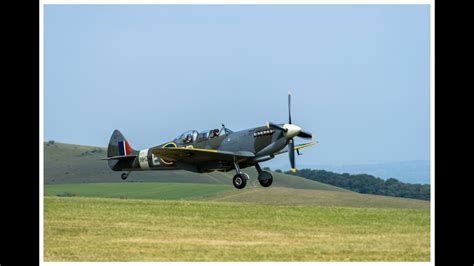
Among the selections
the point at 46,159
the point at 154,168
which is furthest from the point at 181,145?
the point at 46,159

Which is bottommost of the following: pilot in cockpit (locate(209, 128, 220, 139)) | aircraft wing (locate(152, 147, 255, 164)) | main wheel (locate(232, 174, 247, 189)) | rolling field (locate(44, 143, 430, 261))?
rolling field (locate(44, 143, 430, 261))

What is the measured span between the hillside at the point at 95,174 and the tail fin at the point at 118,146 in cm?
943

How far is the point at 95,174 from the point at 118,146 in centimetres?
2554

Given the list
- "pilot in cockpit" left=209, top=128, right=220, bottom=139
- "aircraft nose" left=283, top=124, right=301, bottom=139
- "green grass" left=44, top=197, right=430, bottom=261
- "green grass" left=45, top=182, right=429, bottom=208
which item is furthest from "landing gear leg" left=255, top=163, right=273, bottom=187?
"green grass" left=44, top=197, right=430, bottom=261

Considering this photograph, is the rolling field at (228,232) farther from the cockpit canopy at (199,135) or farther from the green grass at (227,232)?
the cockpit canopy at (199,135)

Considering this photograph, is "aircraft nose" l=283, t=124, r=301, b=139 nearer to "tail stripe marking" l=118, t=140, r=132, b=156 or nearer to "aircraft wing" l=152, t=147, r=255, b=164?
"aircraft wing" l=152, t=147, r=255, b=164

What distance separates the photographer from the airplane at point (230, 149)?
29047 mm

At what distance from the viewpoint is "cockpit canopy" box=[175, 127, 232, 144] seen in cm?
3022

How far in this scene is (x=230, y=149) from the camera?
29.9 m

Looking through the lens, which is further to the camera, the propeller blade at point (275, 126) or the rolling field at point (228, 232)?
the propeller blade at point (275, 126)

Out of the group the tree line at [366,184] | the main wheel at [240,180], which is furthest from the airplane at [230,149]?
the tree line at [366,184]

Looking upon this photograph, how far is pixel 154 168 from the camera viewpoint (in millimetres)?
31984

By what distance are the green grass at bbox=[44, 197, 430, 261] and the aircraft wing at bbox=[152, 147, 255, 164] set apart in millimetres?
2353

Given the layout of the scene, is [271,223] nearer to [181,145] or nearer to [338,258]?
[338,258]
